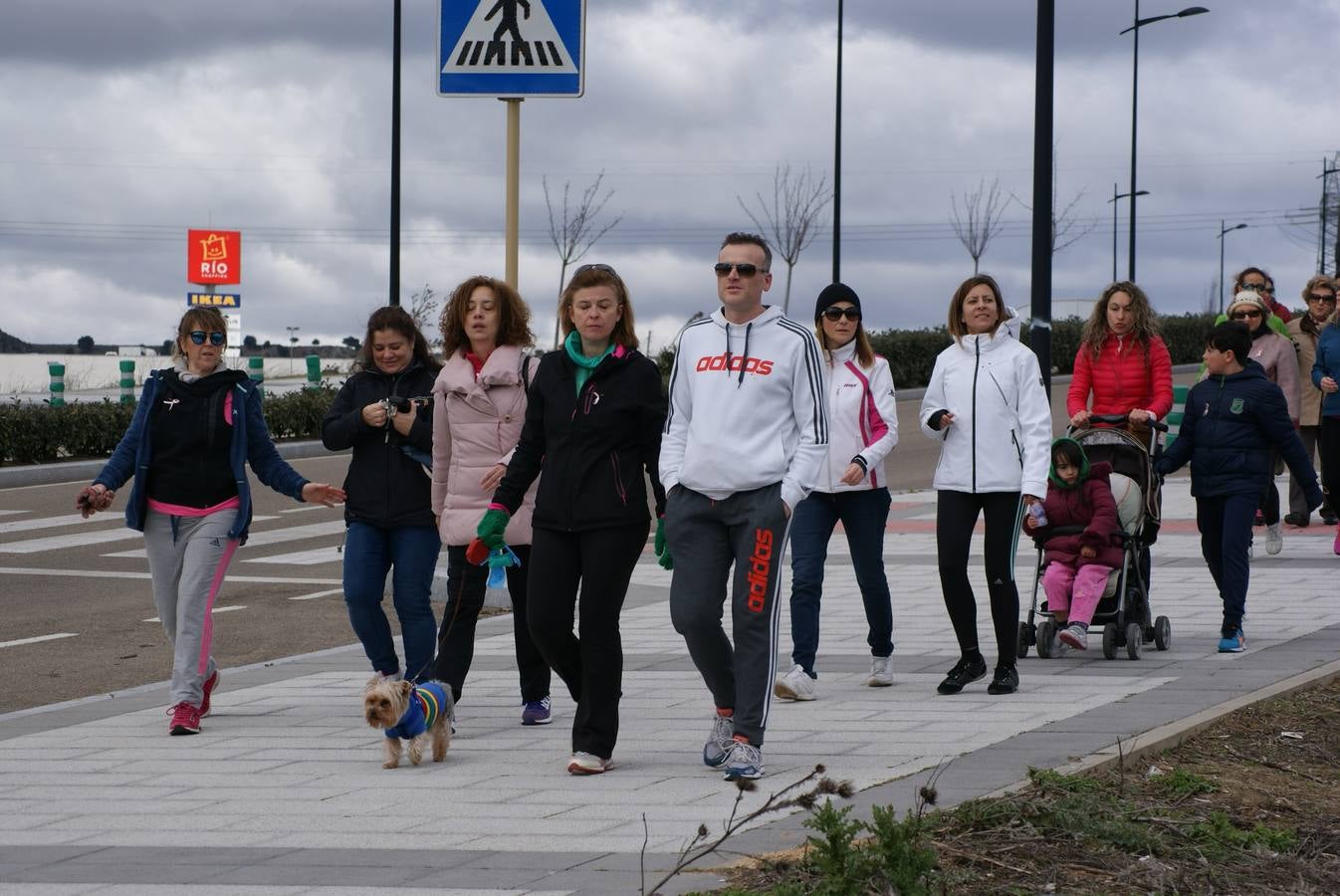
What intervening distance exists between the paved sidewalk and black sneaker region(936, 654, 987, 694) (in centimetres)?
7

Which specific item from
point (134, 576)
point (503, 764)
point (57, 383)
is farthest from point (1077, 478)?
point (57, 383)

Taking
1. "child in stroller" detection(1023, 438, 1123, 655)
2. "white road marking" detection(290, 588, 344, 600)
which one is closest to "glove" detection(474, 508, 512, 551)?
"child in stroller" detection(1023, 438, 1123, 655)

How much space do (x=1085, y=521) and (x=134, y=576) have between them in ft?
26.7

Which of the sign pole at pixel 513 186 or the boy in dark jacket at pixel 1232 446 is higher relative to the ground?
the sign pole at pixel 513 186

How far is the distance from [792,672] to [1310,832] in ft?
10.4

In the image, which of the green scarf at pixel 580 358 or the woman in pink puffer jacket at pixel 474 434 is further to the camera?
the woman in pink puffer jacket at pixel 474 434

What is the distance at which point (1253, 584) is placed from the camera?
1272 centimetres

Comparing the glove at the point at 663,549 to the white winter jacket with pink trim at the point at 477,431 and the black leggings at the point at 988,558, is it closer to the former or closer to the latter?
the white winter jacket with pink trim at the point at 477,431

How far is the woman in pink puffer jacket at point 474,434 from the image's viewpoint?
7723 mm

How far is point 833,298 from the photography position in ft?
28.7

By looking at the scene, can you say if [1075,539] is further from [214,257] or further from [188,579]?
[214,257]

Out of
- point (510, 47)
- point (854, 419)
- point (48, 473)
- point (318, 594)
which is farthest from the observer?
point (48, 473)

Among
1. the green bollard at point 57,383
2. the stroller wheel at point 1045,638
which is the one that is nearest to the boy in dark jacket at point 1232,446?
the stroller wheel at point 1045,638

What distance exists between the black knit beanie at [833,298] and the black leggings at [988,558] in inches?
39.2
